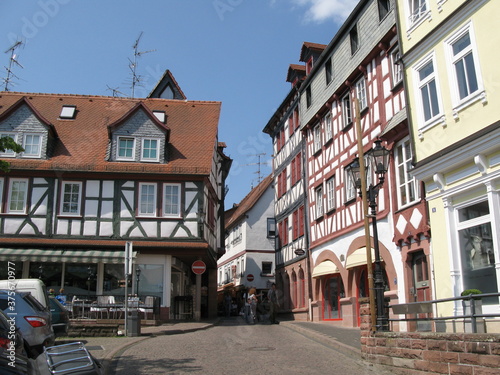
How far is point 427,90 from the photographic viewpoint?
13.7 m

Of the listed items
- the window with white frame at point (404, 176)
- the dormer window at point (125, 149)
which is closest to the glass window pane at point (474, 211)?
the window with white frame at point (404, 176)

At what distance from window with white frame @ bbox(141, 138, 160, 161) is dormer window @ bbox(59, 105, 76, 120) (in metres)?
4.94

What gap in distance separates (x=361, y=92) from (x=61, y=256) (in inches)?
544

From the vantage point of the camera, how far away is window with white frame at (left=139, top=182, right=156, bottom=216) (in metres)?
24.2

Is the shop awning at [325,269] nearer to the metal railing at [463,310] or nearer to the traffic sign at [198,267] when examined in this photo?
the traffic sign at [198,267]

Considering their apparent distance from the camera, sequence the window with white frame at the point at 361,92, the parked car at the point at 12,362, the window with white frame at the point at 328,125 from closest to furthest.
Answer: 1. the parked car at the point at 12,362
2. the window with white frame at the point at 361,92
3. the window with white frame at the point at 328,125

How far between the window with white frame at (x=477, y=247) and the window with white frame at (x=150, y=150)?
15833 millimetres

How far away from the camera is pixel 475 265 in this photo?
38.8ft

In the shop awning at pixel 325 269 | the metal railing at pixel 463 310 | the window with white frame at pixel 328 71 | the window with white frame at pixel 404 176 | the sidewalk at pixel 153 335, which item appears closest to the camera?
the metal railing at pixel 463 310

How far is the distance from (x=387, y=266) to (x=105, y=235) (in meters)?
12.6

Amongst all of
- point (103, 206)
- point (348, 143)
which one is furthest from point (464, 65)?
point (103, 206)

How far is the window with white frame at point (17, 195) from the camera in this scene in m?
23.9

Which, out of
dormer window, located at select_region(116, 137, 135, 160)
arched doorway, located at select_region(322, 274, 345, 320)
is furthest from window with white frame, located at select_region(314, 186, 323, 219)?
dormer window, located at select_region(116, 137, 135, 160)

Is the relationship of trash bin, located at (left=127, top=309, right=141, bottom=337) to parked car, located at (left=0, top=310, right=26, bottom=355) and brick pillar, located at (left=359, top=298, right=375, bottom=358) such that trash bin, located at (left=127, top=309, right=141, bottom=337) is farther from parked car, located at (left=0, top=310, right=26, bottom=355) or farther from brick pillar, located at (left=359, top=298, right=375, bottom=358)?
parked car, located at (left=0, top=310, right=26, bottom=355)
